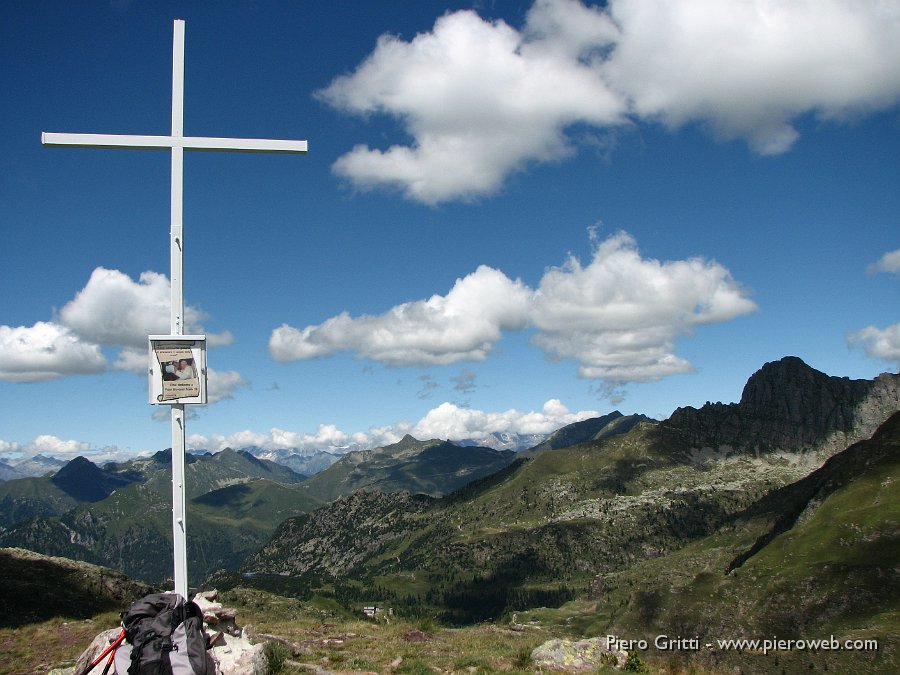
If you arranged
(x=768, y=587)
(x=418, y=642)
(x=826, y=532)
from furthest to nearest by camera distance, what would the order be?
(x=826, y=532) → (x=768, y=587) → (x=418, y=642)

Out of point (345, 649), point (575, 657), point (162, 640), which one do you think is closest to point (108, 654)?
point (162, 640)

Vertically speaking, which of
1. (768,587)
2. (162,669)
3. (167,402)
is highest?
(167,402)

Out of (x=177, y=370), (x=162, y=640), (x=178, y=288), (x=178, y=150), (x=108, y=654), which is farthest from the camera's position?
(x=178, y=150)

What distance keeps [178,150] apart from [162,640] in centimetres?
1251

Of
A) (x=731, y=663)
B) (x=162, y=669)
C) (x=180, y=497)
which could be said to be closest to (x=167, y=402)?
(x=180, y=497)

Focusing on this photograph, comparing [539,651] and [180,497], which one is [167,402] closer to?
[180,497]

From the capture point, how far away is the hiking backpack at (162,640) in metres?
11.6

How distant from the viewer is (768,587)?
151 metres

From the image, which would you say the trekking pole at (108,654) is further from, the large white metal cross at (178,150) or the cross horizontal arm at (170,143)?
the cross horizontal arm at (170,143)

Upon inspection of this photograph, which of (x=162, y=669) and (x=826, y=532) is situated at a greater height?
(x=162, y=669)

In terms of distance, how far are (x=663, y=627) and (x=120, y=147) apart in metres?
175

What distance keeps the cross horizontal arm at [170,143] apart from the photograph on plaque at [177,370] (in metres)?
5.86

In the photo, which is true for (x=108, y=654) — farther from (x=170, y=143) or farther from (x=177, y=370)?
(x=170, y=143)

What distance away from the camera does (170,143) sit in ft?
52.7
